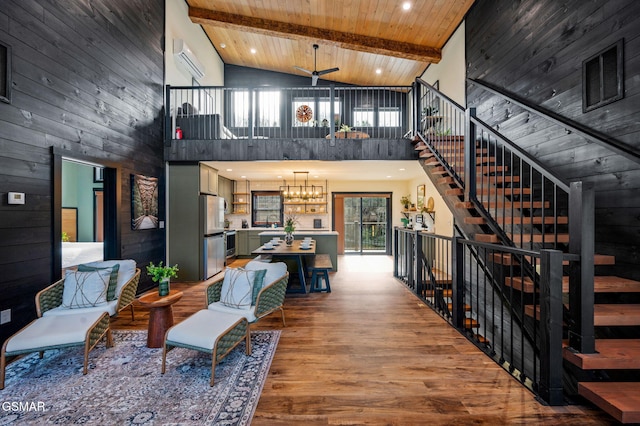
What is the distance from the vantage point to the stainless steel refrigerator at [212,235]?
5770 millimetres

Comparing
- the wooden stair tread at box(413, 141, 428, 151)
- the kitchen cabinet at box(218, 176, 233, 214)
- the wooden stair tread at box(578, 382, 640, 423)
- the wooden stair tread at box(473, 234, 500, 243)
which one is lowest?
the wooden stair tread at box(578, 382, 640, 423)

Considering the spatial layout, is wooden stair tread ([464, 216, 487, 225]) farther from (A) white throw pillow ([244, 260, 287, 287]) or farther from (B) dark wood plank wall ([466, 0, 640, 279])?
(A) white throw pillow ([244, 260, 287, 287])

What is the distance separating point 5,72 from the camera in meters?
2.73

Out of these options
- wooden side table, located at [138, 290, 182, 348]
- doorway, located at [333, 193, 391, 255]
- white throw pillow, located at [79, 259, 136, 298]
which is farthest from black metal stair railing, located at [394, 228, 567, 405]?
doorway, located at [333, 193, 391, 255]

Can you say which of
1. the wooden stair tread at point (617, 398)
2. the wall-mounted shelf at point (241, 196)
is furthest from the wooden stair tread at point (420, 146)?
the wall-mounted shelf at point (241, 196)

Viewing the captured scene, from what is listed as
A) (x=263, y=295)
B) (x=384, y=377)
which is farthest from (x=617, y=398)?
(x=263, y=295)

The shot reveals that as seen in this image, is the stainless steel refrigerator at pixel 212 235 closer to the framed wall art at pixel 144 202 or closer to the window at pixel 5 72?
the framed wall art at pixel 144 202

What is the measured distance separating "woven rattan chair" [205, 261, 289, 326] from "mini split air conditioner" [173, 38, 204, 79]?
4.94 meters

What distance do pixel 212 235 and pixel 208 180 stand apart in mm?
1131

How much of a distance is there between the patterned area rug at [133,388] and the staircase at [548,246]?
88.7 inches

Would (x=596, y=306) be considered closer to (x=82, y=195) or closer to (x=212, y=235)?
(x=212, y=235)

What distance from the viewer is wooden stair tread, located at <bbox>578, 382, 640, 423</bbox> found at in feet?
5.61

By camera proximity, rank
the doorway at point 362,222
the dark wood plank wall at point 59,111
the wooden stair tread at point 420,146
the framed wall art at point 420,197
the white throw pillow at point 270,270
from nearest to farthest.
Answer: the dark wood plank wall at point 59,111
the white throw pillow at point 270,270
the wooden stair tread at point 420,146
the framed wall art at point 420,197
the doorway at point 362,222

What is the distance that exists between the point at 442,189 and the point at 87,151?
4595mm
